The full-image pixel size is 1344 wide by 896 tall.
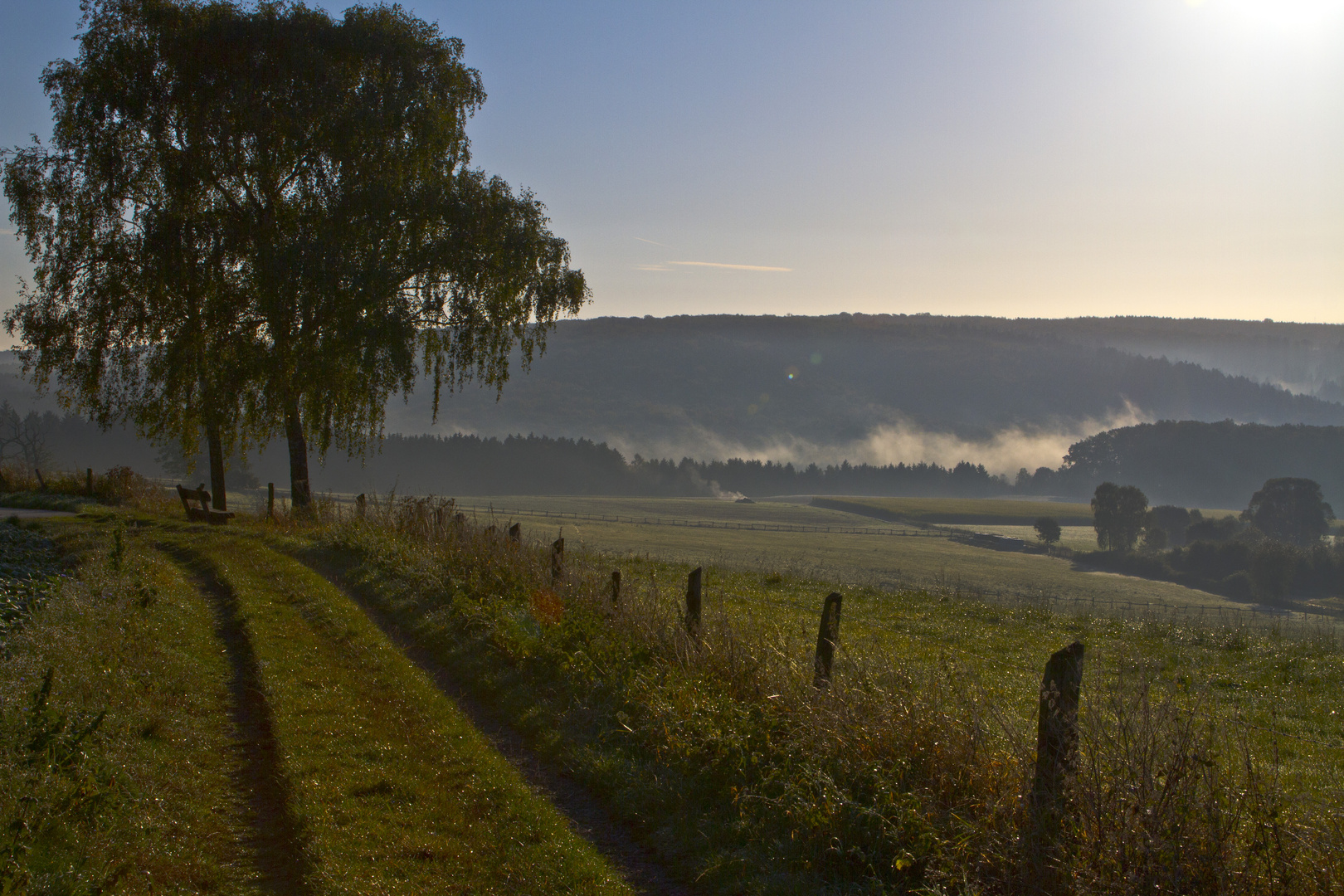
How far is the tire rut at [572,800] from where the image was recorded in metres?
5.76

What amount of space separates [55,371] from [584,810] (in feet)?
79.8

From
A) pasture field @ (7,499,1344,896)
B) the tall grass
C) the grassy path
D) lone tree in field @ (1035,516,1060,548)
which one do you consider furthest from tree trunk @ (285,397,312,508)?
lone tree in field @ (1035,516,1060,548)

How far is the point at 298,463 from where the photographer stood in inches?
957

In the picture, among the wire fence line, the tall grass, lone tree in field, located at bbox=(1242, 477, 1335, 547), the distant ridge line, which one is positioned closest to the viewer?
the wire fence line

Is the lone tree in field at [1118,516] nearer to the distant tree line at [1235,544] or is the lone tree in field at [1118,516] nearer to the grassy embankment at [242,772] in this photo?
the distant tree line at [1235,544]

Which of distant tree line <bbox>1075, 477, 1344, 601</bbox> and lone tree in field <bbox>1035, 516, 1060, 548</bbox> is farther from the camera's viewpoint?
lone tree in field <bbox>1035, 516, 1060, 548</bbox>

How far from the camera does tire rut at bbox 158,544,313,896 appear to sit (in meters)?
5.26

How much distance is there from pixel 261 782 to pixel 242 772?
0.29m

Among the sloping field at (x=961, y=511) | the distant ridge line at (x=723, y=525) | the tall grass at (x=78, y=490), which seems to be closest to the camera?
the tall grass at (x=78, y=490)

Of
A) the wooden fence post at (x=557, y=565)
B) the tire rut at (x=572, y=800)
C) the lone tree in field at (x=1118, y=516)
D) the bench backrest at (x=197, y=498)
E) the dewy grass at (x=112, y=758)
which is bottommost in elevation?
the lone tree in field at (x=1118, y=516)

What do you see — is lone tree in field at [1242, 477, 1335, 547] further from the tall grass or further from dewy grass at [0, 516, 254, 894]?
dewy grass at [0, 516, 254, 894]

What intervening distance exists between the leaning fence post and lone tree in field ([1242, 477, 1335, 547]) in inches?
3408

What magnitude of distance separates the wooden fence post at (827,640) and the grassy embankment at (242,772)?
8.76 ft

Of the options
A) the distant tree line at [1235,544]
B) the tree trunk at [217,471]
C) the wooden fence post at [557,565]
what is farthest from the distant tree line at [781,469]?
the wooden fence post at [557,565]
